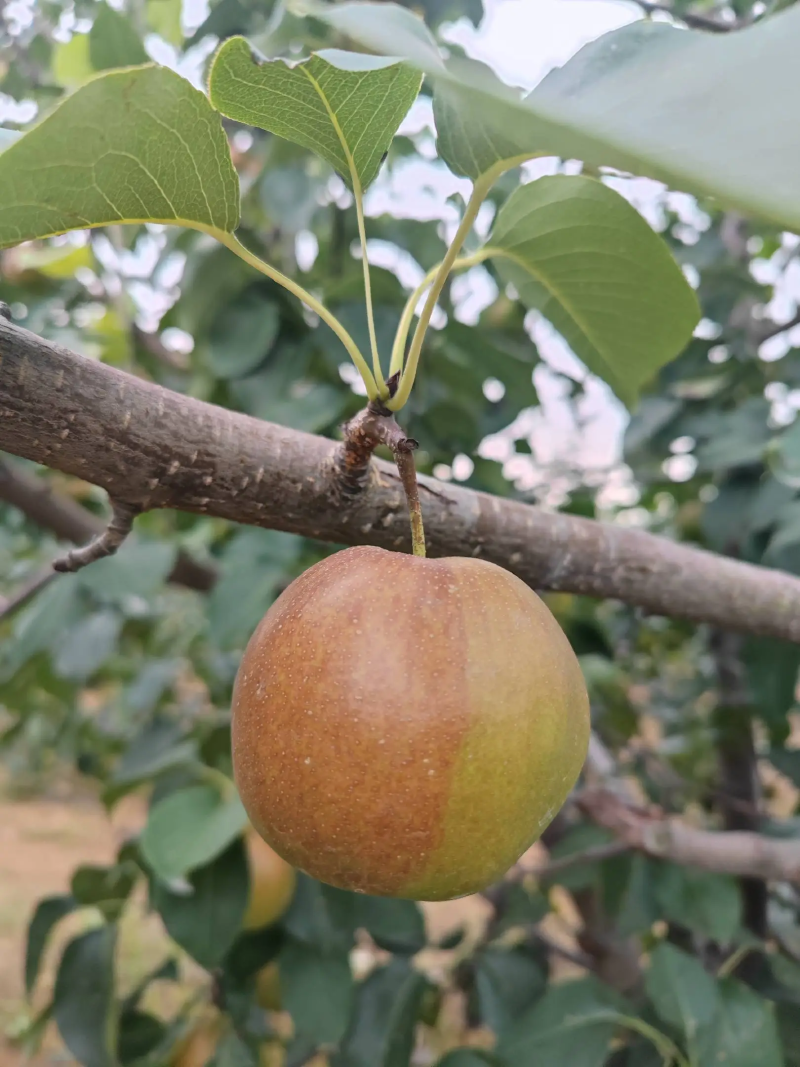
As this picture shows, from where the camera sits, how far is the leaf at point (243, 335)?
1041 mm

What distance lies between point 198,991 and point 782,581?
1.05m

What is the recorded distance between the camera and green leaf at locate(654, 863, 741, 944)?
0.97 m

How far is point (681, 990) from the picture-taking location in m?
0.90

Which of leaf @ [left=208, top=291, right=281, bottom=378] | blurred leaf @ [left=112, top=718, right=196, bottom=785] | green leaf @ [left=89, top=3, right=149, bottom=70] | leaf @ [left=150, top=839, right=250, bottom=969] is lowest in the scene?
blurred leaf @ [left=112, top=718, right=196, bottom=785]

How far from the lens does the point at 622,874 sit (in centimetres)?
110

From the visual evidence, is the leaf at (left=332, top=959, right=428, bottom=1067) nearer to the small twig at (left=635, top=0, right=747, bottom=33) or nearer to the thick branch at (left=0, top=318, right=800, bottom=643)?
the thick branch at (left=0, top=318, right=800, bottom=643)

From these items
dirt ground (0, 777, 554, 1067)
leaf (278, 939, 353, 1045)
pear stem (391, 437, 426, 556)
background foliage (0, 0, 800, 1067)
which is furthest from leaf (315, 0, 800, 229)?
dirt ground (0, 777, 554, 1067)

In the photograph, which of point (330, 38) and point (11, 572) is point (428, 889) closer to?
point (330, 38)

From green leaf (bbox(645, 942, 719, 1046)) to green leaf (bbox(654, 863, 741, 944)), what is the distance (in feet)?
0.19

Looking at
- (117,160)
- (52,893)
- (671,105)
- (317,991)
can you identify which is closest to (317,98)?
(117,160)

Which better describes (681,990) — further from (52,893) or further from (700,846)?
(52,893)

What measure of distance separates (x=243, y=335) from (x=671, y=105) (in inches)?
34.9

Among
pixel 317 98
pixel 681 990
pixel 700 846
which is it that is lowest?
pixel 681 990

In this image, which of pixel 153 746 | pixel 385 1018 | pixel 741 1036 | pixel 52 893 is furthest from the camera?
pixel 52 893
